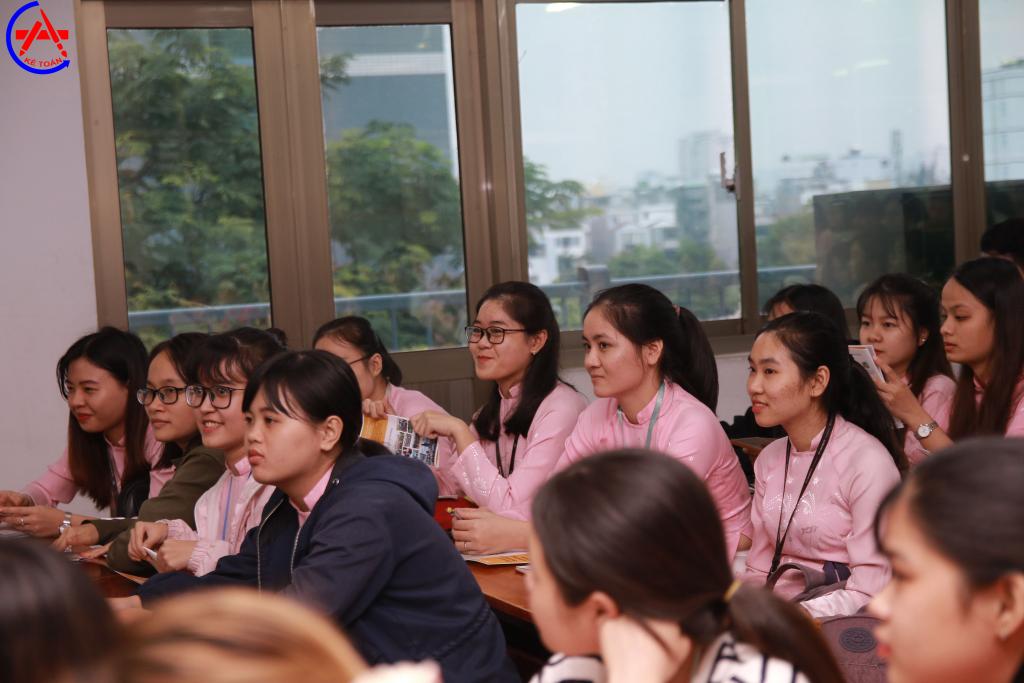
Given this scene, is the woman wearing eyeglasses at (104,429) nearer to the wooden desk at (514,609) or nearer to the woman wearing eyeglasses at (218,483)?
the woman wearing eyeglasses at (218,483)

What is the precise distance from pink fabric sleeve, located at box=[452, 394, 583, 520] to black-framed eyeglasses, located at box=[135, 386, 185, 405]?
0.85 meters

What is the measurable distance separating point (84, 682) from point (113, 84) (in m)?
4.55

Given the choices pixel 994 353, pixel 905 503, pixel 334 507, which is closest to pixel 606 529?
pixel 905 503

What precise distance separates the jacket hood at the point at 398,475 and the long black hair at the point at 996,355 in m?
1.79

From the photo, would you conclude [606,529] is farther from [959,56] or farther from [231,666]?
[959,56]

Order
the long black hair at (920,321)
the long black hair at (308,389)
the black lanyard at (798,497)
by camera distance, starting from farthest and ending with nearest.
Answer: the long black hair at (920,321)
the black lanyard at (798,497)
the long black hair at (308,389)

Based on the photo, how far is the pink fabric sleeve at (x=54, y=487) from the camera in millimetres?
3820

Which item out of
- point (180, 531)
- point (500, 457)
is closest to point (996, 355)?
point (500, 457)

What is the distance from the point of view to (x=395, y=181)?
17.6 feet

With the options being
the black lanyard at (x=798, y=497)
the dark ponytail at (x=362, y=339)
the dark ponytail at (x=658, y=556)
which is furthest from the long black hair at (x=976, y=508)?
the dark ponytail at (x=362, y=339)

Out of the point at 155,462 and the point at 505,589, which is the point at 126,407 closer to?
the point at 155,462

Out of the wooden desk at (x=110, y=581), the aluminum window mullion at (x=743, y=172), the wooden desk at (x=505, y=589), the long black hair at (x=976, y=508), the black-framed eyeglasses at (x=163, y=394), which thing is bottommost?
the wooden desk at (x=110, y=581)

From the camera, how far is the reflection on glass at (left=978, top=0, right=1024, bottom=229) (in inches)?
235

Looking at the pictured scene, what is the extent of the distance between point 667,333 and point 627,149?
101 inches
